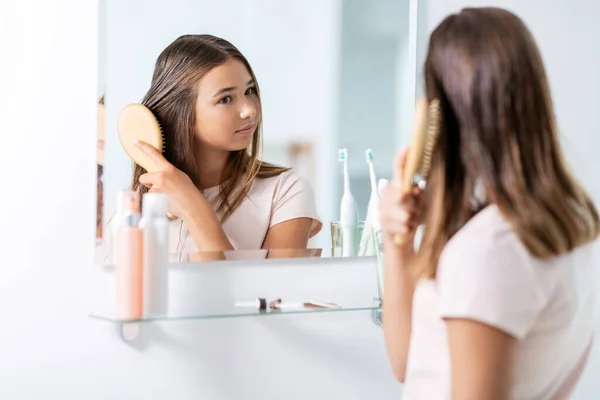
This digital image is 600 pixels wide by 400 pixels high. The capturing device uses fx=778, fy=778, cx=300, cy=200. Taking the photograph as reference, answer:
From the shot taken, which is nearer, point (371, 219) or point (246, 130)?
point (246, 130)

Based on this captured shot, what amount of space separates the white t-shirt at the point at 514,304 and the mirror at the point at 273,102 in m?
0.52

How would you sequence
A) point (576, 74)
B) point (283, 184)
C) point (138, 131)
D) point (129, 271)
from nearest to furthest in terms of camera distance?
point (129, 271) < point (138, 131) < point (283, 184) < point (576, 74)

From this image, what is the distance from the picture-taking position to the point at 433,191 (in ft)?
2.92

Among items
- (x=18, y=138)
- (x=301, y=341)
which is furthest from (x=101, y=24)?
(x=301, y=341)

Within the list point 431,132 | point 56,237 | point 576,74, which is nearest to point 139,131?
point 56,237

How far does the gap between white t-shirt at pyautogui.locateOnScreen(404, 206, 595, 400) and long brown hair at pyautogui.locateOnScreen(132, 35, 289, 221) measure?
547 millimetres

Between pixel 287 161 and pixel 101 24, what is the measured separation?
0.40m

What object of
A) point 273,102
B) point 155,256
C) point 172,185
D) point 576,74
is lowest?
point 155,256

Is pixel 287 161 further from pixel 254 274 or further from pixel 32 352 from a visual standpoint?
pixel 32 352

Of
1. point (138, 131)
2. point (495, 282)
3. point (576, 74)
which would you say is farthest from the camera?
point (576, 74)

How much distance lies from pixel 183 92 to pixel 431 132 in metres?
0.55

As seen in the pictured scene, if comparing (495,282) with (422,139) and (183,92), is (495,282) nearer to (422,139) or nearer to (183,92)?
(422,139)

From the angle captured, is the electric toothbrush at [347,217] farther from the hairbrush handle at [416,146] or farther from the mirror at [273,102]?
the hairbrush handle at [416,146]

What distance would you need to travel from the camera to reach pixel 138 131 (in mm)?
1292
